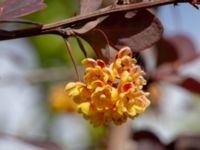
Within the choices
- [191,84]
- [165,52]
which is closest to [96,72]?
[191,84]

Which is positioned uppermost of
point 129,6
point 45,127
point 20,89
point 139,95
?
point 129,6

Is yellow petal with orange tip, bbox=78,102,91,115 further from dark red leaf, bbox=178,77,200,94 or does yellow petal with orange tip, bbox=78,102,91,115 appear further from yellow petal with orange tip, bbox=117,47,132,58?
dark red leaf, bbox=178,77,200,94

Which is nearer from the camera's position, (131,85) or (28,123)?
(131,85)

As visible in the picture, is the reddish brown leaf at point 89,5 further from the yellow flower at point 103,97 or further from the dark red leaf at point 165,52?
the dark red leaf at point 165,52

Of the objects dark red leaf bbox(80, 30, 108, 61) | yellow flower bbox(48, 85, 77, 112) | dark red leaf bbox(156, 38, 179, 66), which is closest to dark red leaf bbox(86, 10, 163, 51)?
dark red leaf bbox(80, 30, 108, 61)

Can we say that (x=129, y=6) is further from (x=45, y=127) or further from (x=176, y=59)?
(x=45, y=127)

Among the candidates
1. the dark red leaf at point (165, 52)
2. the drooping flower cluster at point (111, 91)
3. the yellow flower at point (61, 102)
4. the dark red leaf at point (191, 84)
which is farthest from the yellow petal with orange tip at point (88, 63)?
the yellow flower at point (61, 102)

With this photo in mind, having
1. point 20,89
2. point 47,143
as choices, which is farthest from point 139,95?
point 20,89
